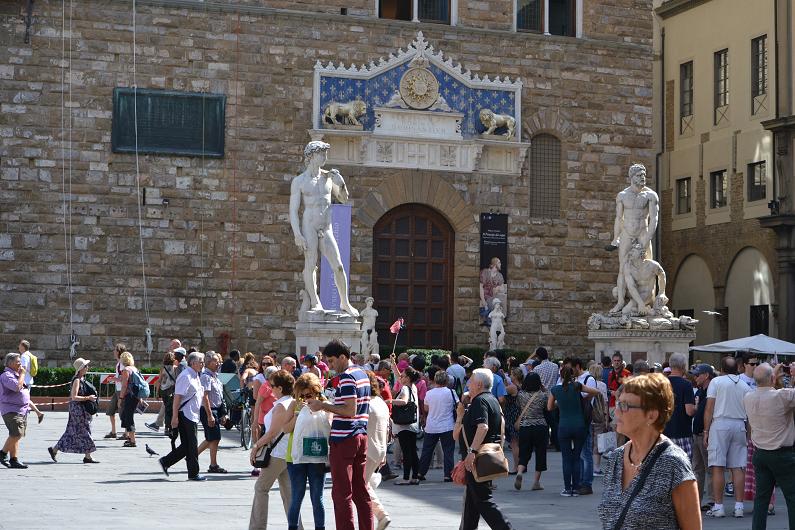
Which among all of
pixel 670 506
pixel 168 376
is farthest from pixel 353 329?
pixel 670 506

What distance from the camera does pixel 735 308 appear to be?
32906 millimetres

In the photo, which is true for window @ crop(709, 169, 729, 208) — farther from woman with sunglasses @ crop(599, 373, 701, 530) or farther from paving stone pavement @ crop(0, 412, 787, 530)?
woman with sunglasses @ crop(599, 373, 701, 530)

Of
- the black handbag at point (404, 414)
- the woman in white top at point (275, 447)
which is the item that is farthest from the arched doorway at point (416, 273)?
the woman in white top at point (275, 447)

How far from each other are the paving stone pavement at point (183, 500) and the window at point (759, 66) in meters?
17.2

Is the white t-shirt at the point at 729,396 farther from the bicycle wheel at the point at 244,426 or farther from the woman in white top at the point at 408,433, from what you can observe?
the bicycle wheel at the point at 244,426

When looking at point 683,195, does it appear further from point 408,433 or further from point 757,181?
point 408,433

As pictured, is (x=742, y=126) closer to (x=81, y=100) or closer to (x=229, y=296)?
(x=229, y=296)

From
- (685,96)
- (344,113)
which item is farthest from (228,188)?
(685,96)

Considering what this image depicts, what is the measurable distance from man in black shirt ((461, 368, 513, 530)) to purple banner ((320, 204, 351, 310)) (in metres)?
15.3

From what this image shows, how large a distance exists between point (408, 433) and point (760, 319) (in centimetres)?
1803

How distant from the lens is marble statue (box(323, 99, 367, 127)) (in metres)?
27.6

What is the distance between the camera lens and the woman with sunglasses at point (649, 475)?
530 centimetres

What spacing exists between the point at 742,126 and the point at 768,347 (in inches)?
429

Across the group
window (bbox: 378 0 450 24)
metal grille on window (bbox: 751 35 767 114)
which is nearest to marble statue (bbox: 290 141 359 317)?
window (bbox: 378 0 450 24)
